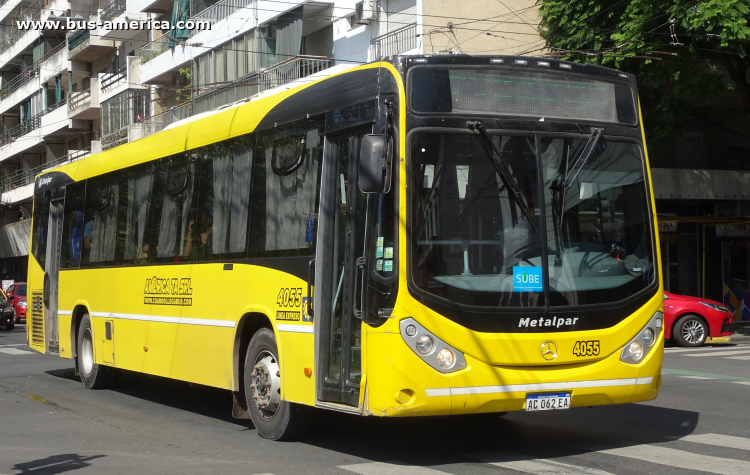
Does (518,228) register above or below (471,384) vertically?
above

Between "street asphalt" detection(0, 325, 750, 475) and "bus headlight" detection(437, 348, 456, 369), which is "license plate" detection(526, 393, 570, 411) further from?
"bus headlight" detection(437, 348, 456, 369)

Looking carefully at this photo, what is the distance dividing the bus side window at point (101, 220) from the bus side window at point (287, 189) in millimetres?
4316

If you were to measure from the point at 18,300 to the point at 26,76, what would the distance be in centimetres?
2412

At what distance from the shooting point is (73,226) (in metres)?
15.1

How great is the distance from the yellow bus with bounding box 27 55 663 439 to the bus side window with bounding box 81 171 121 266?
3961 millimetres

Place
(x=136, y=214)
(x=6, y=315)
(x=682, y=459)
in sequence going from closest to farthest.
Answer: (x=682, y=459) → (x=136, y=214) → (x=6, y=315)

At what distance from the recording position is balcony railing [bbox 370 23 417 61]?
25.8 m

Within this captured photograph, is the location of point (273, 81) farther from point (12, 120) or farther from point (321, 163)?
point (12, 120)

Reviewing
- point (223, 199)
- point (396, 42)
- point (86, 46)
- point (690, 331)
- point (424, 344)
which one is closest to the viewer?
point (424, 344)

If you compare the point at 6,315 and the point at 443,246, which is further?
the point at 6,315

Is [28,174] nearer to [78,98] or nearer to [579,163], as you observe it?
[78,98]

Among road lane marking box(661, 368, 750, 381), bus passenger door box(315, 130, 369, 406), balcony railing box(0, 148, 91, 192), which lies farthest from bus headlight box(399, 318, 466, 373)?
balcony railing box(0, 148, 91, 192)

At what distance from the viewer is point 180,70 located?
124ft

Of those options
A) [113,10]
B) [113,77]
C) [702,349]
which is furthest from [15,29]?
[702,349]
